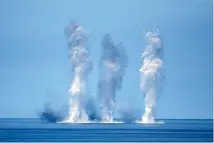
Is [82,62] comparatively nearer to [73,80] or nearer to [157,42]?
[73,80]

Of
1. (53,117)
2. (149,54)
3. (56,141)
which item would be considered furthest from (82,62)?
(56,141)

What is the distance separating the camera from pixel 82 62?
8644cm

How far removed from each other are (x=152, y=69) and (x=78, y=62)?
852 centimetres

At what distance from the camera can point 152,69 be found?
89188mm

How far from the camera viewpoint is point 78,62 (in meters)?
86.6

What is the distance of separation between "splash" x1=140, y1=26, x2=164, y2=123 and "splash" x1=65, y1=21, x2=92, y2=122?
22.3 ft

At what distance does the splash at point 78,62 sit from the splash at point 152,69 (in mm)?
6790

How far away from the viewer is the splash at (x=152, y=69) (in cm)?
8906

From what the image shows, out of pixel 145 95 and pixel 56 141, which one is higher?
pixel 145 95

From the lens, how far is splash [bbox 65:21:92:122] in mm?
86438

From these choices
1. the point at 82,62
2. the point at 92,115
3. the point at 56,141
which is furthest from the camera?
A: the point at 92,115

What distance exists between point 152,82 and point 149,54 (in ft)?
10.3

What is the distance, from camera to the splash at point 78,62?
86.4 metres

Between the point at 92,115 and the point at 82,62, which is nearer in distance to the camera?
the point at 82,62
